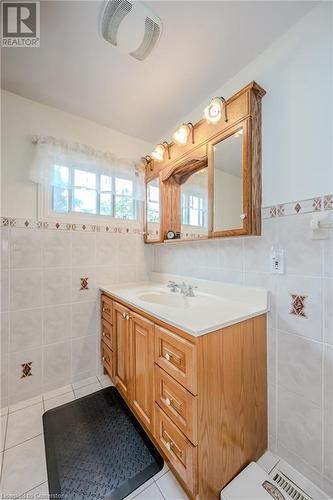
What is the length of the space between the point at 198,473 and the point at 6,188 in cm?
195

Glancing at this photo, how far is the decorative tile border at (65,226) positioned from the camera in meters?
1.47

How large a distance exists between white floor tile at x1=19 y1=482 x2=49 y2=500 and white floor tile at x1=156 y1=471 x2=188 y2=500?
1.71 feet

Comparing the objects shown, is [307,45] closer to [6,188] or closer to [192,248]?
[192,248]

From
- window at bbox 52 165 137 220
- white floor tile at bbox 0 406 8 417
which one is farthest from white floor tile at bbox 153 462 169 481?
window at bbox 52 165 137 220

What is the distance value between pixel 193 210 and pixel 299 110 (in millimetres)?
846

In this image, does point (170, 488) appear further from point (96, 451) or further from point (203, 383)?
point (203, 383)

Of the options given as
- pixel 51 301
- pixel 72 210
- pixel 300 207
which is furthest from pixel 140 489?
pixel 72 210

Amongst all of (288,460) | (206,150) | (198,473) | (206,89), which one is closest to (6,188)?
(206,150)

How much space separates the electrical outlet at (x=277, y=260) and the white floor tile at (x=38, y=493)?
1532mm

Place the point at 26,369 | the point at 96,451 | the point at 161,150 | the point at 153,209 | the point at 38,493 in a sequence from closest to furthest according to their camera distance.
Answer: the point at 38,493
the point at 96,451
the point at 26,369
the point at 161,150
the point at 153,209

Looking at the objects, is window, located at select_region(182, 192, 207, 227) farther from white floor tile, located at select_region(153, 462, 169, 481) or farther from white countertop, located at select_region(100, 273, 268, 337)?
white floor tile, located at select_region(153, 462, 169, 481)

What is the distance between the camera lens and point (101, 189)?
1.82 meters

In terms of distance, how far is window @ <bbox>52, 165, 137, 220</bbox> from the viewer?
1.66m

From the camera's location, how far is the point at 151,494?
0.94 meters
